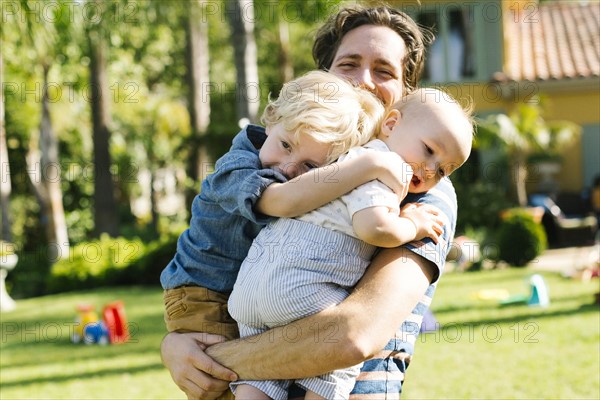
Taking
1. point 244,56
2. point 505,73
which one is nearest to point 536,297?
point 244,56

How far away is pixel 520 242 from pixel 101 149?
1055cm

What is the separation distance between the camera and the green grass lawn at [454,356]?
6.89 m

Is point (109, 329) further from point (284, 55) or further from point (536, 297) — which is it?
point (284, 55)

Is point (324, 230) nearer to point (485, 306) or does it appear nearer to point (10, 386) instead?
point (10, 386)

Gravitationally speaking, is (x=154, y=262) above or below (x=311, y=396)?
below

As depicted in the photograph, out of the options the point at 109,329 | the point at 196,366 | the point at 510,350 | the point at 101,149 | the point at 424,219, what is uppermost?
the point at 424,219

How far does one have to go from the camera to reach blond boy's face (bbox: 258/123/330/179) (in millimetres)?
2422

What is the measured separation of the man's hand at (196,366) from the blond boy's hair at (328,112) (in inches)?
27.4

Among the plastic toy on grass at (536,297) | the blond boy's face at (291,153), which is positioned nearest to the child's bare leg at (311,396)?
the blond boy's face at (291,153)

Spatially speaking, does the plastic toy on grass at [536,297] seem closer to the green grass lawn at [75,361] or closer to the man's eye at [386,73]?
the green grass lawn at [75,361]

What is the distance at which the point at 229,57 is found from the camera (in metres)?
34.0

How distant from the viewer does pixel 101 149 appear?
20.4m

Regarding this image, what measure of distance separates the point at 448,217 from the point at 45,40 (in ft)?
33.4

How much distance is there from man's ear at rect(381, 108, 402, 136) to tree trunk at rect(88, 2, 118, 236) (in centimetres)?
1807
